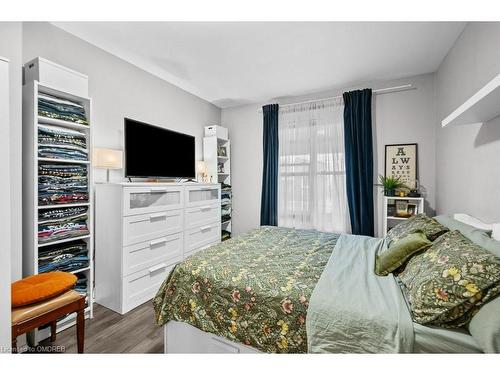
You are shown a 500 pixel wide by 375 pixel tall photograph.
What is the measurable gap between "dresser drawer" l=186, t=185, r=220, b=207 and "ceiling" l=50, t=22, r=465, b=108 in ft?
4.96

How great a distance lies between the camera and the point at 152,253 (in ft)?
8.03

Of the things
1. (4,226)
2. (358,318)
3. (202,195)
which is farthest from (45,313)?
(202,195)

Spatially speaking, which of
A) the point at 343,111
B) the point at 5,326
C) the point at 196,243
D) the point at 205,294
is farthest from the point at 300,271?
the point at 343,111

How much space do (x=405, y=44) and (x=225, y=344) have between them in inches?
122

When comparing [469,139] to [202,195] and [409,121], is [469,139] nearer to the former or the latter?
[409,121]

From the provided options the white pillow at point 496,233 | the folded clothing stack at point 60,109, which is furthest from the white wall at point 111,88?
the white pillow at point 496,233

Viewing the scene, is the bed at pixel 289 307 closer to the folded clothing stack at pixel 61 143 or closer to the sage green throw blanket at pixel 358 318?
the sage green throw blanket at pixel 358 318

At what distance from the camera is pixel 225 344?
1.35m

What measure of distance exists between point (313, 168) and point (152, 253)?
256 centimetres

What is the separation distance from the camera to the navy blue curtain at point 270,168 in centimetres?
383

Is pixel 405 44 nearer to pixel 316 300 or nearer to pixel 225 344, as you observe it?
pixel 316 300

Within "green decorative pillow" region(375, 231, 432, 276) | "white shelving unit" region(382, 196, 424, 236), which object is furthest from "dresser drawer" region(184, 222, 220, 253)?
"white shelving unit" region(382, 196, 424, 236)

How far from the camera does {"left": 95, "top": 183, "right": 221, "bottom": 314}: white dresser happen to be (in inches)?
85.4

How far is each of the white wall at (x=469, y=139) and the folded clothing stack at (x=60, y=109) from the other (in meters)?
3.27
